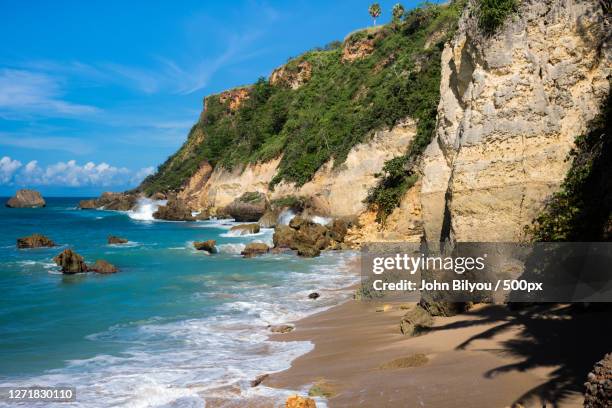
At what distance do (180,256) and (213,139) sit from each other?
43523mm

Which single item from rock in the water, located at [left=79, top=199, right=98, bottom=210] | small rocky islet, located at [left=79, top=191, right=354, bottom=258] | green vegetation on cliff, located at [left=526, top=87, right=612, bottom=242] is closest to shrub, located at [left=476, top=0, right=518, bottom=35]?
green vegetation on cliff, located at [left=526, top=87, right=612, bottom=242]

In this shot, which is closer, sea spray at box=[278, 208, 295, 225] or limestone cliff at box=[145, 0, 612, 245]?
limestone cliff at box=[145, 0, 612, 245]

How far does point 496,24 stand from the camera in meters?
10.5

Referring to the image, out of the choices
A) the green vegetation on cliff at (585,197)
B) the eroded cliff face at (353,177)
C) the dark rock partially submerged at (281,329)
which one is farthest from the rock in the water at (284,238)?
the green vegetation on cliff at (585,197)

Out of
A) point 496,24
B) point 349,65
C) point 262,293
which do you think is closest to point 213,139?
point 349,65

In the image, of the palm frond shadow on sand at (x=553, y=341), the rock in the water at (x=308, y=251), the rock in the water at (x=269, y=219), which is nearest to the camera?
the palm frond shadow on sand at (x=553, y=341)

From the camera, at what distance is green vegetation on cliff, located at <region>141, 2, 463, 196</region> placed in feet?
103

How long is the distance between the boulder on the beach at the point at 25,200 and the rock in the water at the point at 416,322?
359ft

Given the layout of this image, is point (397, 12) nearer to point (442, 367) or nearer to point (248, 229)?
point (248, 229)

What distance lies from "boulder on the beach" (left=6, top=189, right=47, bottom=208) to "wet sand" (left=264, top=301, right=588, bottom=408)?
353 ft

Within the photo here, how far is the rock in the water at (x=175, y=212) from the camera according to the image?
54.0m

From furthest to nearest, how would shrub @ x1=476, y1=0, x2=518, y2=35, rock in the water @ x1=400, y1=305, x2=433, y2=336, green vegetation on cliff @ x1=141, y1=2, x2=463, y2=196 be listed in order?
green vegetation on cliff @ x1=141, y1=2, x2=463, y2=196 → shrub @ x1=476, y1=0, x2=518, y2=35 → rock in the water @ x1=400, y1=305, x2=433, y2=336

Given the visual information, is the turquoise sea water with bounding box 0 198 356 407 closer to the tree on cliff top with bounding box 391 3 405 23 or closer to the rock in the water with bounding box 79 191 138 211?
the tree on cliff top with bounding box 391 3 405 23

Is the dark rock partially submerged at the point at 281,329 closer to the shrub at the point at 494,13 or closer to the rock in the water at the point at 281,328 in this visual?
the rock in the water at the point at 281,328
